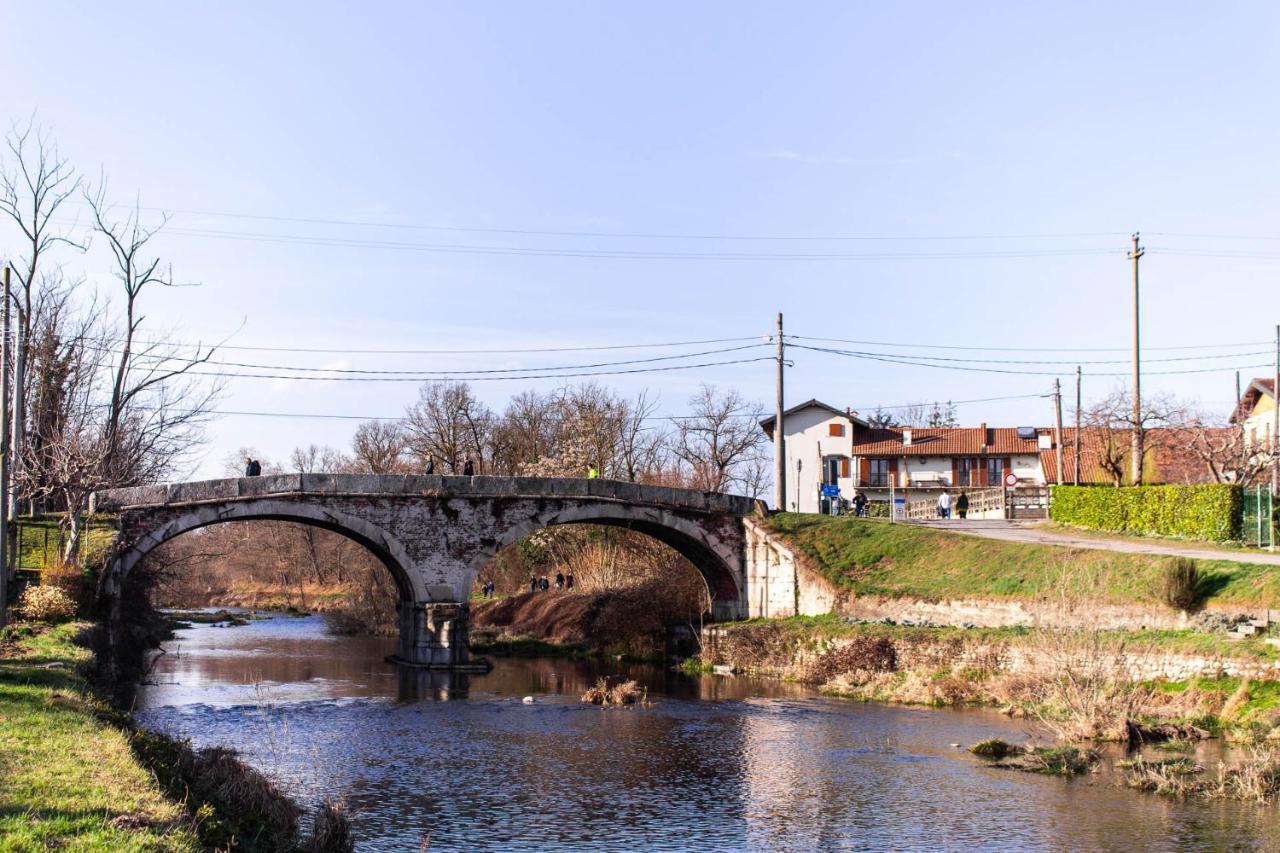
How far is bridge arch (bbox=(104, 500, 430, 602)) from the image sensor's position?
33.1m

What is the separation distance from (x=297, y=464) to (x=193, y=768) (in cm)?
7783

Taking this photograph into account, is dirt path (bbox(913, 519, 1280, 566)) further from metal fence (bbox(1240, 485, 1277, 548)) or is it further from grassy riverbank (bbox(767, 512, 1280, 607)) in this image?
metal fence (bbox(1240, 485, 1277, 548))

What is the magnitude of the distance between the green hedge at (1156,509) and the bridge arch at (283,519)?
21705mm

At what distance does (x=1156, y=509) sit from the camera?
119 feet

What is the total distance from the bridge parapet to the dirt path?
834cm

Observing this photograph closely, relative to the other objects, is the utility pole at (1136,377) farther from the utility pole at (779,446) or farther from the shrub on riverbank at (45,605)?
the shrub on riverbank at (45,605)

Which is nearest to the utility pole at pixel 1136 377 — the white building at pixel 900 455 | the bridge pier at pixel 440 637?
the bridge pier at pixel 440 637

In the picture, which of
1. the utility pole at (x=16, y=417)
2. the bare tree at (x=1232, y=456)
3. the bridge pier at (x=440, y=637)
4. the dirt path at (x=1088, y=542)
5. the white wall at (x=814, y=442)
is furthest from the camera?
the white wall at (x=814, y=442)

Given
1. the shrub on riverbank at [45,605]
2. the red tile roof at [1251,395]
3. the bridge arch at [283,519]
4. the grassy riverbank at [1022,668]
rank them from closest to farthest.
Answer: the grassy riverbank at [1022,668], the shrub on riverbank at [45,605], the bridge arch at [283,519], the red tile roof at [1251,395]

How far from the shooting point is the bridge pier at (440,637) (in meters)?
36.4

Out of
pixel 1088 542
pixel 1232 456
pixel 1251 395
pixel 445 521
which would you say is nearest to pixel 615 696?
pixel 445 521

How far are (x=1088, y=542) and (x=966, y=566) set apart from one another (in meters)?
3.88

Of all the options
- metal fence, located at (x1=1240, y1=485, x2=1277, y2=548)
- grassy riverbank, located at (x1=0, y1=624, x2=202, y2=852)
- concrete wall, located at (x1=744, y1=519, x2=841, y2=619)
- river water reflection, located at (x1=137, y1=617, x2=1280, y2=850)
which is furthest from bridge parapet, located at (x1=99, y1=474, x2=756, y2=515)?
grassy riverbank, located at (x1=0, y1=624, x2=202, y2=852)

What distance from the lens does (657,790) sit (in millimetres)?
18391
